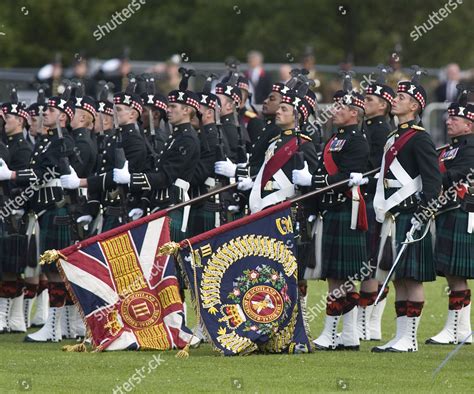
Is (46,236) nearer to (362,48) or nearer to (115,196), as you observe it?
(115,196)

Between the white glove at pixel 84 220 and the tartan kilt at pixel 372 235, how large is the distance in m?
2.35

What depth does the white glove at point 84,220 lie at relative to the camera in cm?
1421

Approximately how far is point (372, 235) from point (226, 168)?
52.4 inches

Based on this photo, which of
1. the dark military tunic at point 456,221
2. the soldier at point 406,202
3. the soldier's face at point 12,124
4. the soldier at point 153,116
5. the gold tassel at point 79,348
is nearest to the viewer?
the soldier at point 406,202

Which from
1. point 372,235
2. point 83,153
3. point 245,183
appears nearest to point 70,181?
point 83,153

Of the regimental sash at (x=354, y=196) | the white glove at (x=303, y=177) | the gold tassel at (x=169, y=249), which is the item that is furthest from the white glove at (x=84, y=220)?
the regimental sash at (x=354, y=196)

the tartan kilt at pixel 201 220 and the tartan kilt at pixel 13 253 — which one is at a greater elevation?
the tartan kilt at pixel 201 220

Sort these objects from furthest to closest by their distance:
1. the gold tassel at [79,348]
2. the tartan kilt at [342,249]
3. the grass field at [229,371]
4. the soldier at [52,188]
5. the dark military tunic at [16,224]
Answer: the dark military tunic at [16,224]
the soldier at [52,188]
the tartan kilt at [342,249]
the gold tassel at [79,348]
the grass field at [229,371]

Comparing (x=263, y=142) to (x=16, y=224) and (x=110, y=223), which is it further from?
(x=16, y=224)

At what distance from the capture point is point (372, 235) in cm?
1403

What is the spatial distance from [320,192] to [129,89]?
7.14 ft

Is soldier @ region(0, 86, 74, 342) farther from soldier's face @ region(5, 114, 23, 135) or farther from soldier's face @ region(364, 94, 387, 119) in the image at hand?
soldier's face @ region(364, 94, 387, 119)

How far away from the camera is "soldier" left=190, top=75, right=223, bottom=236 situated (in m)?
14.2

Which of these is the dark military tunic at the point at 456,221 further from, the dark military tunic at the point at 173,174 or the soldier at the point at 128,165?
the soldier at the point at 128,165
